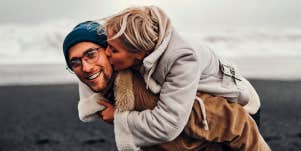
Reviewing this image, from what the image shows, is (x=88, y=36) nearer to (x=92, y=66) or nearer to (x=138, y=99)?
(x=92, y=66)

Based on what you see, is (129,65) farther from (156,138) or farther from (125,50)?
(156,138)

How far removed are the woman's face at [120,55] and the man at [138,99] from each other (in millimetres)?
23

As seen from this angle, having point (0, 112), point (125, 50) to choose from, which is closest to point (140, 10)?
point (125, 50)

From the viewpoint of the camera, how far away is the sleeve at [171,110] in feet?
5.87

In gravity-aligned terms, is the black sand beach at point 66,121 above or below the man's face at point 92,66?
below

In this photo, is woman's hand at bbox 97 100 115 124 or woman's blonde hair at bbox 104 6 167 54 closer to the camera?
woman's blonde hair at bbox 104 6 167 54

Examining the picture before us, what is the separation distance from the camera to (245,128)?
1.92m

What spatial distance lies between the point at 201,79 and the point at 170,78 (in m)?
0.13

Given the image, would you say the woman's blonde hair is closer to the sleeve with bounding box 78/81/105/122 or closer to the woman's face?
the woman's face

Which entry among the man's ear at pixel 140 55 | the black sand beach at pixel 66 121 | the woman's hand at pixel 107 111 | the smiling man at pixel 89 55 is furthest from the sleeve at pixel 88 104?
the black sand beach at pixel 66 121

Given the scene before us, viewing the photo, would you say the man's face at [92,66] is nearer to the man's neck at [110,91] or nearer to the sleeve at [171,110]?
the man's neck at [110,91]

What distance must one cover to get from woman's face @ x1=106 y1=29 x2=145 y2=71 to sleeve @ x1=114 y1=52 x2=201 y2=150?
115 millimetres

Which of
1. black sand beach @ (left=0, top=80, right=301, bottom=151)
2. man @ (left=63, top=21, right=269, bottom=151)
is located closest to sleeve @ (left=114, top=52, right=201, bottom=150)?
man @ (left=63, top=21, right=269, bottom=151)

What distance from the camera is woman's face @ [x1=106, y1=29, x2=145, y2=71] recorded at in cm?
182
